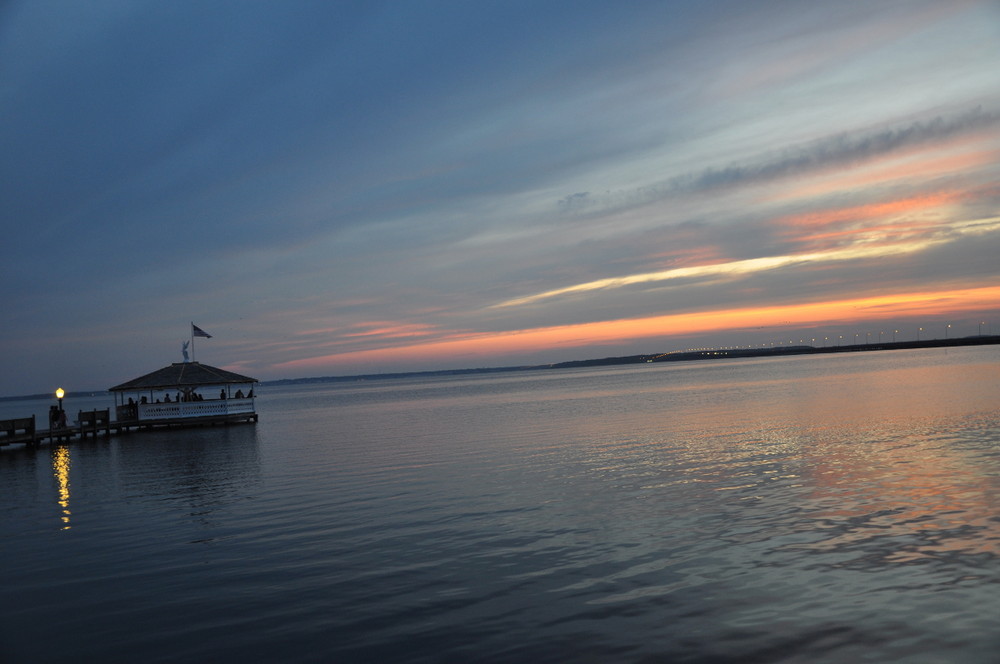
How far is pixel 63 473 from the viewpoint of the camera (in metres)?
26.6

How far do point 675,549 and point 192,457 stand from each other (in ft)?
85.1

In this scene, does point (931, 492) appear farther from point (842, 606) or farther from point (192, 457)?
point (192, 457)

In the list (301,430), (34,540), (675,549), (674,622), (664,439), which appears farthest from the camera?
(301,430)

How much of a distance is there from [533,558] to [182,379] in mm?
42737

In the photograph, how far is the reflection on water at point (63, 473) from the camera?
58.0 feet

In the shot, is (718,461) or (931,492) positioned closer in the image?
(931,492)

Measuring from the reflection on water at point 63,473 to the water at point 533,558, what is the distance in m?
0.20

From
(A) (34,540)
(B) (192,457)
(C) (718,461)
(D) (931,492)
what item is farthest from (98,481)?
(D) (931,492)

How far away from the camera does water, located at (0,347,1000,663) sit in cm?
802

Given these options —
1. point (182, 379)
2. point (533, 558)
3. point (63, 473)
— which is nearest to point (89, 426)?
point (182, 379)

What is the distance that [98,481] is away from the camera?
23781 mm

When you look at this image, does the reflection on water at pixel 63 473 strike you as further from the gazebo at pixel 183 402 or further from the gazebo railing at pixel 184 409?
the gazebo railing at pixel 184 409

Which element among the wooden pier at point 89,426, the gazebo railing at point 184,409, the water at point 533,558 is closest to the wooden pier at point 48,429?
the wooden pier at point 89,426

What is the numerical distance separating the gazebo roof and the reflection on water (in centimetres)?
825
